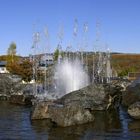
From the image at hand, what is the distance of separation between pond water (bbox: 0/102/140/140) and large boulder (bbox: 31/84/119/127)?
1.88ft

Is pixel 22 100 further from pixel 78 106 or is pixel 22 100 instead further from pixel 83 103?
pixel 78 106

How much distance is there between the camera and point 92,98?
2852cm

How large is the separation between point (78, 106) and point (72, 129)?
2.29 metres

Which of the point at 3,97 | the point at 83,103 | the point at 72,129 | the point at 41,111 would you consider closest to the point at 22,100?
the point at 3,97

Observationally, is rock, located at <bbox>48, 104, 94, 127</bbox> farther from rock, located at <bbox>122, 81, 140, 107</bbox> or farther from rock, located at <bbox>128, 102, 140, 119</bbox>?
rock, located at <bbox>122, 81, 140, 107</bbox>

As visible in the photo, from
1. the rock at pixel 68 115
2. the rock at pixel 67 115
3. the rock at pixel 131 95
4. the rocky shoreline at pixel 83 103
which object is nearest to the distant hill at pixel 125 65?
the rocky shoreline at pixel 83 103

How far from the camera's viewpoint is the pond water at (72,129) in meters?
18.8

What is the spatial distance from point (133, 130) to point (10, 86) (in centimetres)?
2284

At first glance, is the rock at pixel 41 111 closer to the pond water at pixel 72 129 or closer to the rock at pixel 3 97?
the pond water at pixel 72 129

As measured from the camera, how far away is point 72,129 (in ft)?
68.0

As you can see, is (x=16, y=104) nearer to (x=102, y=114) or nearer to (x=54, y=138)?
(x=102, y=114)

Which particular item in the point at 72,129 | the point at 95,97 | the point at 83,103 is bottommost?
the point at 72,129

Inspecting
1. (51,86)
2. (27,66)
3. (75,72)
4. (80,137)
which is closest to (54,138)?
(80,137)

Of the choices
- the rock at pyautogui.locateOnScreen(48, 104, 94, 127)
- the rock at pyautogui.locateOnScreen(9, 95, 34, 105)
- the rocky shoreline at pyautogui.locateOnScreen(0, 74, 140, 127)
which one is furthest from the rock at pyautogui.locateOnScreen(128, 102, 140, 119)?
the rock at pyautogui.locateOnScreen(9, 95, 34, 105)
